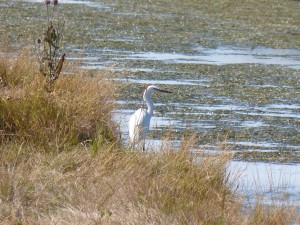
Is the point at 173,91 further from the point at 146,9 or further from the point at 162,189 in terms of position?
the point at 146,9

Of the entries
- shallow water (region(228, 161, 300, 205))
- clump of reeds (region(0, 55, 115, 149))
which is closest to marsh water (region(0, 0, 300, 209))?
shallow water (region(228, 161, 300, 205))

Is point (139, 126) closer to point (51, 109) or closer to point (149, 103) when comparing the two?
point (51, 109)

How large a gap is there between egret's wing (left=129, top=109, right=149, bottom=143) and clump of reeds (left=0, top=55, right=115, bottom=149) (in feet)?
0.69

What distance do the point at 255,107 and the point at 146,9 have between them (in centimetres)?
1157

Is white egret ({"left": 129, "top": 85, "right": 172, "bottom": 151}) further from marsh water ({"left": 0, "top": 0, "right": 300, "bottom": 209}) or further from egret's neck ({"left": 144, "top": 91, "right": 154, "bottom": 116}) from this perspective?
marsh water ({"left": 0, "top": 0, "right": 300, "bottom": 209})

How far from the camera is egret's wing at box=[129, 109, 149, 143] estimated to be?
8547mm

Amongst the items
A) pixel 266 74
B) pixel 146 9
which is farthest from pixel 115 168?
pixel 146 9

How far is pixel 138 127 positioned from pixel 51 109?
→ 2.86 ft

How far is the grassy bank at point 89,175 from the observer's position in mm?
6242

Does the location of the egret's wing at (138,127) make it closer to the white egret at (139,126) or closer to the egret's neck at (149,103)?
the white egret at (139,126)

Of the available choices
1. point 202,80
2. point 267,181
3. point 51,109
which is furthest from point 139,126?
point 202,80

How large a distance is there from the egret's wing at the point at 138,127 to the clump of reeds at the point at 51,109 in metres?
0.21

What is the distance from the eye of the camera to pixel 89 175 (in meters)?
7.06

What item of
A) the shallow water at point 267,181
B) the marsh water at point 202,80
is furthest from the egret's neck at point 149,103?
the shallow water at point 267,181
